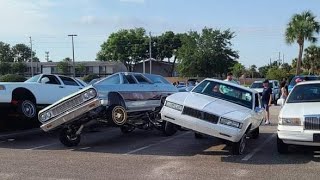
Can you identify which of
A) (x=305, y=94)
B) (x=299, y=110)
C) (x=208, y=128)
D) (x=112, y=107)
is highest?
(x=305, y=94)

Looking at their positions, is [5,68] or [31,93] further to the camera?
[5,68]

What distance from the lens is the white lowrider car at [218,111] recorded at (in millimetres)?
10703

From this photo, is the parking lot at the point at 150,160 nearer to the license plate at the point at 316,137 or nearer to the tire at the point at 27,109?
the license plate at the point at 316,137

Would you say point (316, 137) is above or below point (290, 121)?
below

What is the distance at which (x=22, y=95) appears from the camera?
14508mm

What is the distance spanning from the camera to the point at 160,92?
16.4 metres

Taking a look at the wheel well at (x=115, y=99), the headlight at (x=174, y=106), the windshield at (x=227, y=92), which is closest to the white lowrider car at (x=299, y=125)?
the windshield at (x=227, y=92)

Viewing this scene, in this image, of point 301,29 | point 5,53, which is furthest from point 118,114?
point 5,53

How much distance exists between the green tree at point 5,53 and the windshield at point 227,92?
118 m

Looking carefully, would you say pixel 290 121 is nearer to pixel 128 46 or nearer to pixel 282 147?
pixel 282 147

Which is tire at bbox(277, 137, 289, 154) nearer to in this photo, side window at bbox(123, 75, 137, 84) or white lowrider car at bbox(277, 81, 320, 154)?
white lowrider car at bbox(277, 81, 320, 154)

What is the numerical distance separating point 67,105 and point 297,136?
5602 mm

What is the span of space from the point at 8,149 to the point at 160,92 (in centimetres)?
560

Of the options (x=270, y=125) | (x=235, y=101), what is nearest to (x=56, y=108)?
(x=235, y=101)
